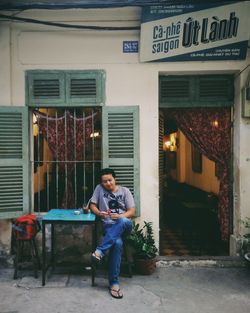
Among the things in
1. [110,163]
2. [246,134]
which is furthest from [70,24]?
[246,134]

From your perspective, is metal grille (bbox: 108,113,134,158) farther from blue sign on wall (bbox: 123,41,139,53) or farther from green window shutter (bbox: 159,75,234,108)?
blue sign on wall (bbox: 123,41,139,53)

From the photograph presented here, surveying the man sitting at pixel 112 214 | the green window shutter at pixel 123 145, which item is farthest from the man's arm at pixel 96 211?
the green window shutter at pixel 123 145

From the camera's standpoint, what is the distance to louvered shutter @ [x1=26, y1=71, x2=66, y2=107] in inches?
244

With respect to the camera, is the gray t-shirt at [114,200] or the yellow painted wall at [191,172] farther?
the yellow painted wall at [191,172]

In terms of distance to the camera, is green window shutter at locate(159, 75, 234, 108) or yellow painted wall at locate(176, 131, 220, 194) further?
yellow painted wall at locate(176, 131, 220, 194)

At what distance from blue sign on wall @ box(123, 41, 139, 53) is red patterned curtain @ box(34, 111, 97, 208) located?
52.9 inches

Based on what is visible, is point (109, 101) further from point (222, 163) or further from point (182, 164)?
point (182, 164)

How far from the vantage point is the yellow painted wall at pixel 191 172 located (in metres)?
10.6

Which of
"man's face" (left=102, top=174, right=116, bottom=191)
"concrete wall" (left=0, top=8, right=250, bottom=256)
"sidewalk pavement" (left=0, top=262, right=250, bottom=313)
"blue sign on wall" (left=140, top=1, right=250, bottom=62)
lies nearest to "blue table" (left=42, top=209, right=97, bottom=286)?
"sidewalk pavement" (left=0, top=262, right=250, bottom=313)

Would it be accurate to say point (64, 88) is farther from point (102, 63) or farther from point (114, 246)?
point (114, 246)

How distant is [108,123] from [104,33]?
1621 mm

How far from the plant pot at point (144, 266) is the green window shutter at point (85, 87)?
9.37 feet

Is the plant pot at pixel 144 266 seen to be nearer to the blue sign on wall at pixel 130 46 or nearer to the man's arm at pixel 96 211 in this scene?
the man's arm at pixel 96 211

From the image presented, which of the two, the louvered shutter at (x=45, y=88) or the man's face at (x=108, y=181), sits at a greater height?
the louvered shutter at (x=45, y=88)
